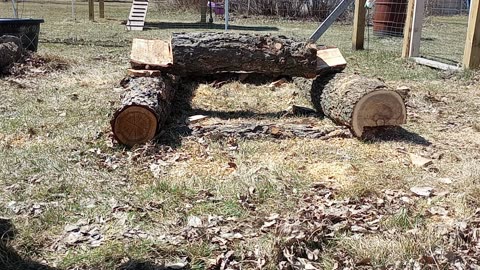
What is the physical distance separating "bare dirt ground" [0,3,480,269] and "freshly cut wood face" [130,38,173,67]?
64cm

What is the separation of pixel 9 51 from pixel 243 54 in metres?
4.31

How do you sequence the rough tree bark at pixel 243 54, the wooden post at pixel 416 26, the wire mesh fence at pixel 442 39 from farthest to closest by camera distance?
the wire mesh fence at pixel 442 39, the wooden post at pixel 416 26, the rough tree bark at pixel 243 54

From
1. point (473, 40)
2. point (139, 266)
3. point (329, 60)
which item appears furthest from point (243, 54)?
point (473, 40)

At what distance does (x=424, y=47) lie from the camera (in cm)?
1141

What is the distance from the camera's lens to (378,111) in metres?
4.64

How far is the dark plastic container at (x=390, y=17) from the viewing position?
13797mm

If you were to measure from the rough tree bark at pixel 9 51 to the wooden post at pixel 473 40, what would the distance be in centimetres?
725

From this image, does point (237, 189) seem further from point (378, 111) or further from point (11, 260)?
point (378, 111)

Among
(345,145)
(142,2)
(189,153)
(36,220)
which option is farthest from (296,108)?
(142,2)

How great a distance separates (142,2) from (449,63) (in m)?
11.9

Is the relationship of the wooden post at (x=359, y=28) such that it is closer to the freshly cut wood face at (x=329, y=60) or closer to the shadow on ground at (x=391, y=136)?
the freshly cut wood face at (x=329, y=60)

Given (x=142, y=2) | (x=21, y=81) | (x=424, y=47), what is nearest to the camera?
(x=21, y=81)

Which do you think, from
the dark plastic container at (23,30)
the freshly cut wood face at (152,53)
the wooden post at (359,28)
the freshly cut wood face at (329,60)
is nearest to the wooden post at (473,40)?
the freshly cut wood face at (329,60)

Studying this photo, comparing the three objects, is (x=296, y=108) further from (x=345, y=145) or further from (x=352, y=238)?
(x=352, y=238)
